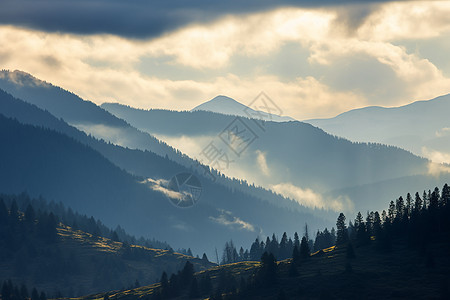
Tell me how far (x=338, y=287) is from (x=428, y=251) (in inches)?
1206

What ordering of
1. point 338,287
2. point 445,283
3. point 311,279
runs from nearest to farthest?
point 445,283 → point 338,287 → point 311,279

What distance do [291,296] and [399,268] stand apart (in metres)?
31.7

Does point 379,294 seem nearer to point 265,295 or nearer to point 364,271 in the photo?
point 364,271

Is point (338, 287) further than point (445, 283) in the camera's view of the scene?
Yes

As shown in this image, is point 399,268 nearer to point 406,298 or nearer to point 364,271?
point 364,271

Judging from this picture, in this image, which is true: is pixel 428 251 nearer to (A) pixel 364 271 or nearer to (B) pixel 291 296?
(A) pixel 364 271

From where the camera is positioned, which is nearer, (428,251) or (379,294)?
(379,294)

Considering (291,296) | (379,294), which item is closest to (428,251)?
(379,294)

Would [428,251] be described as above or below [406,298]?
above

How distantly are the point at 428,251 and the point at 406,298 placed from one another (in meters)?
33.7

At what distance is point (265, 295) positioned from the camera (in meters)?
198

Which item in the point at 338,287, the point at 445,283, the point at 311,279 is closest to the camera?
the point at 445,283

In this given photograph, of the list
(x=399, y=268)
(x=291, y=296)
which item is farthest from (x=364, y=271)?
(x=291, y=296)

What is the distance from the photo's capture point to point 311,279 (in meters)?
199
